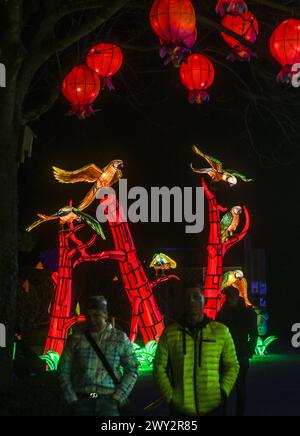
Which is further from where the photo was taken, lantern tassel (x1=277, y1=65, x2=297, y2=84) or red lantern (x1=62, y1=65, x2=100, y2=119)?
red lantern (x1=62, y1=65, x2=100, y2=119)

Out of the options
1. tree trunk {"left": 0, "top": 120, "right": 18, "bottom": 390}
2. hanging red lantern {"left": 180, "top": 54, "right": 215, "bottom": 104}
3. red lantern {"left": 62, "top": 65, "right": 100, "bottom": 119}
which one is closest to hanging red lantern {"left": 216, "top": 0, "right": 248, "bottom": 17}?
hanging red lantern {"left": 180, "top": 54, "right": 215, "bottom": 104}

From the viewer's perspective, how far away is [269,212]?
79.6ft

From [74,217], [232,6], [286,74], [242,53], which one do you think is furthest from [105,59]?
[74,217]

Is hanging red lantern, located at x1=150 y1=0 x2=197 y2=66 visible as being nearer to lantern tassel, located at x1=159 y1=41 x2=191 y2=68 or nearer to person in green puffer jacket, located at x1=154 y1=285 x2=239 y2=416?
lantern tassel, located at x1=159 y1=41 x2=191 y2=68

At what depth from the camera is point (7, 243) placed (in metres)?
9.53

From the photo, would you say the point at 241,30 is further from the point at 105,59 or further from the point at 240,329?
the point at 240,329

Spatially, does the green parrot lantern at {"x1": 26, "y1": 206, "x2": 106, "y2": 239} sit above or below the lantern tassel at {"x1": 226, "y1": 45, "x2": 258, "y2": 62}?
below

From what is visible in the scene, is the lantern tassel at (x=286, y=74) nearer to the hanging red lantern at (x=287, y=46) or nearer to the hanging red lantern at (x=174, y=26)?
the hanging red lantern at (x=287, y=46)

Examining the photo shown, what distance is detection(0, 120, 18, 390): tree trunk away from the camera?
9.42 metres

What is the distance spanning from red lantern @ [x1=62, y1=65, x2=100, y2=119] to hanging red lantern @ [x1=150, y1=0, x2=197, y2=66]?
6.72 feet

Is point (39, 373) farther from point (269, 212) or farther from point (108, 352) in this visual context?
point (269, 212)

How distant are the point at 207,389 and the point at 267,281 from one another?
18910mm

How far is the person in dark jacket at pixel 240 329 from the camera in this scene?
9.36 m
